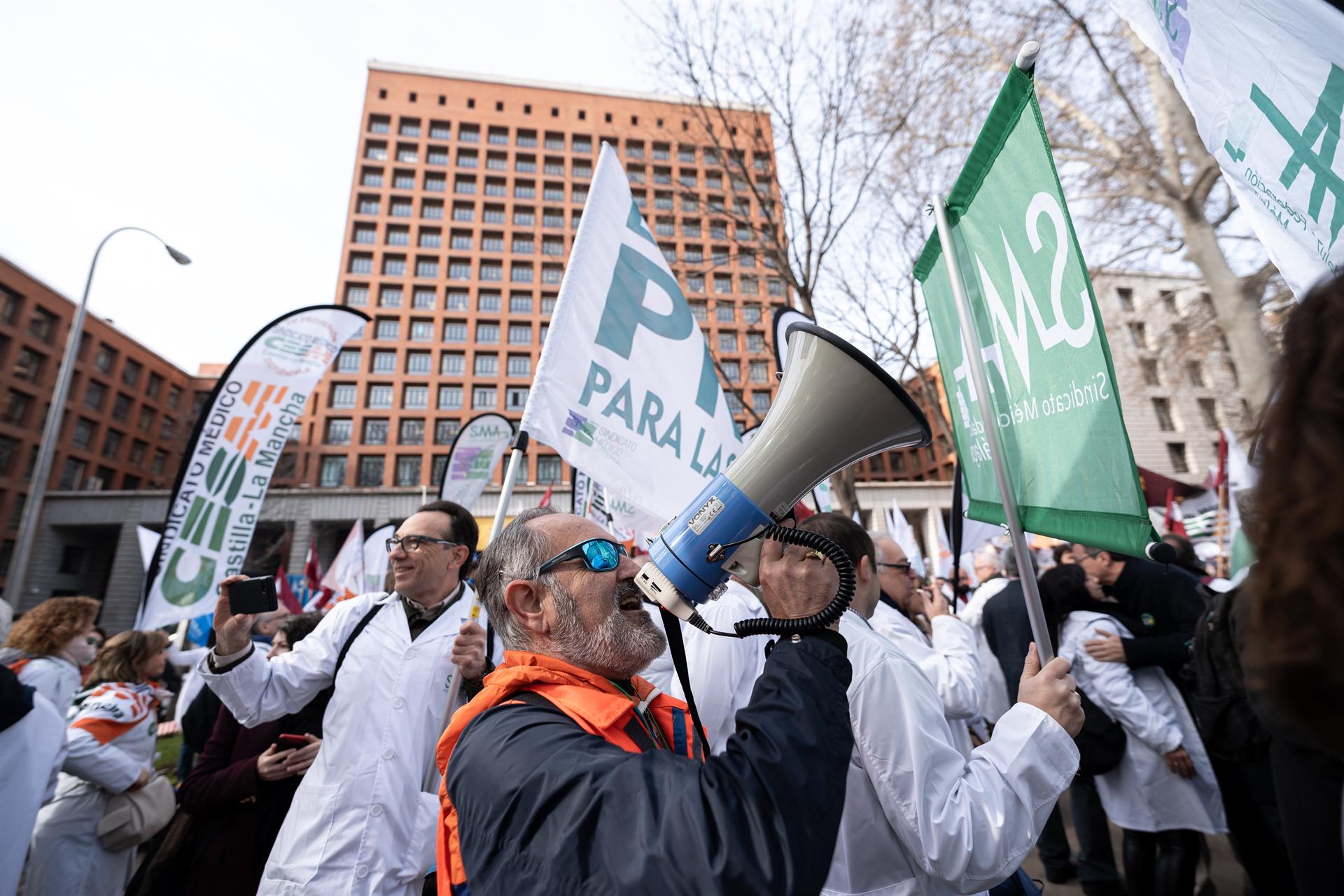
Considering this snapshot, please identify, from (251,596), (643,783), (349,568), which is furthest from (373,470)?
(643,783)

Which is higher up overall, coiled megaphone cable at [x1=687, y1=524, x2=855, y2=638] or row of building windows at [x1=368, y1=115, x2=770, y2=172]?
row of building windows at [x1=368, y1=115, x2=770, y2=172]

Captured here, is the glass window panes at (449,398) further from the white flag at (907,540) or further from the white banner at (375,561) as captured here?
the white flag at (907,540)

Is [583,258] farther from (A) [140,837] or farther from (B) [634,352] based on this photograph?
(A) [140,837]

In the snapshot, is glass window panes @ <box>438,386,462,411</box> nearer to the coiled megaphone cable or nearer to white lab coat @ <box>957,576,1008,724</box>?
white lab coat @ <box>957,576,1008,724</box>

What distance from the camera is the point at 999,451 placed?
1.56 m

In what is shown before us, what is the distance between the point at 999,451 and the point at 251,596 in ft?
8.22

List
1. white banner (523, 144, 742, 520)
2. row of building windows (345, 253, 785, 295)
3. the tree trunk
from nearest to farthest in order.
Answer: white banner (523, 144, 742, 520), the tree trunk, row of building windows (345, 253, 785, 295)

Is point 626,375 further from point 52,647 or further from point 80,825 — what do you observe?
point 80,825

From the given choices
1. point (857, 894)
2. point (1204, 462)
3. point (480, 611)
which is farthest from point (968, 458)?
point (1204, 462)

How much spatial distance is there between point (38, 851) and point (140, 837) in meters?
0.49

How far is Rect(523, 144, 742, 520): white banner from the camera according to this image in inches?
125

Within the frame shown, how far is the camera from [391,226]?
47.1 metres

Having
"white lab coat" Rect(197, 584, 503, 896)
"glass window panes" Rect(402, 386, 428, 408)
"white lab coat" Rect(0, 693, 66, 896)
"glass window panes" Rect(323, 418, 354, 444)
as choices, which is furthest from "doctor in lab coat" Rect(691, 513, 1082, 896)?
"glass window panes" Rect(323, 418, 354, 444)

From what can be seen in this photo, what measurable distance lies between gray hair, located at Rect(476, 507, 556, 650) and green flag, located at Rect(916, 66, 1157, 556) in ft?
3.97
